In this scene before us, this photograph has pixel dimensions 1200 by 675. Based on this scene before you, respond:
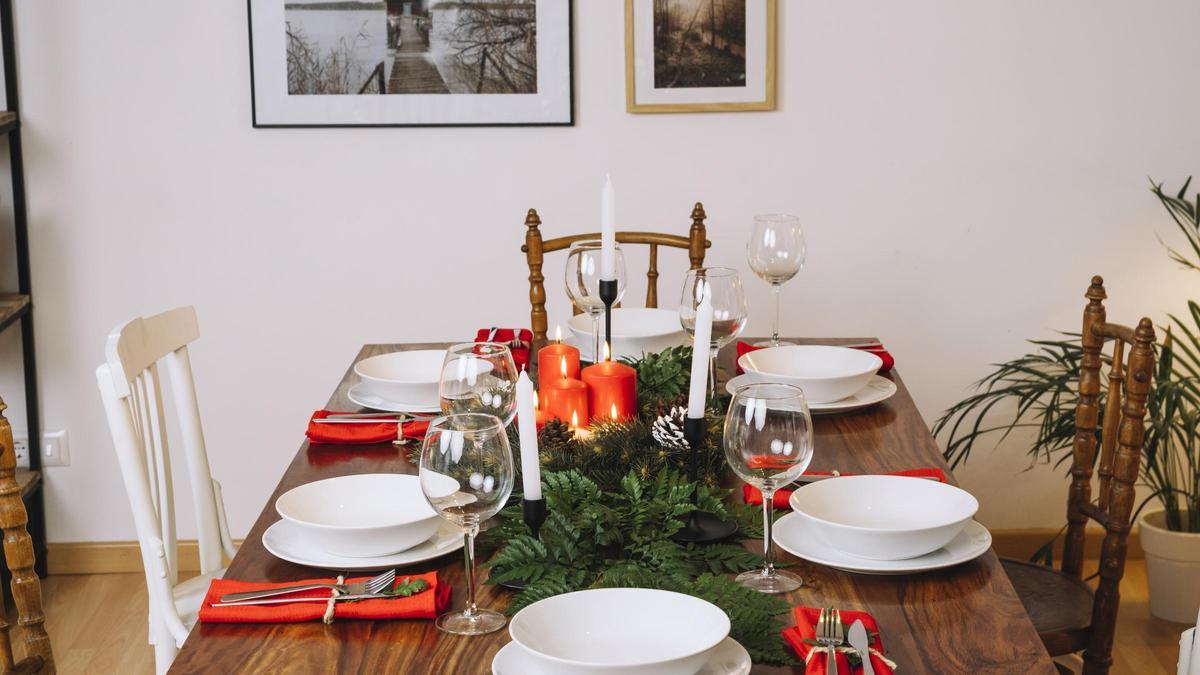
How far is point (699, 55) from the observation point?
3.15 meters

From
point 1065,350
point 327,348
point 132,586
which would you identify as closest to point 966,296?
point 1065,350

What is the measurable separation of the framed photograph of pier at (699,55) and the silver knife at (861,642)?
7.19 ft

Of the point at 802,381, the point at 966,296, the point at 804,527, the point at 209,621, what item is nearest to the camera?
the point at 209,621

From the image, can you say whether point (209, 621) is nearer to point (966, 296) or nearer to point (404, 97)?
point (404, 97)

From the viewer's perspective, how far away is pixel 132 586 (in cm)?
331

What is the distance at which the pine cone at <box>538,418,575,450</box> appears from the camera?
5.38 feet

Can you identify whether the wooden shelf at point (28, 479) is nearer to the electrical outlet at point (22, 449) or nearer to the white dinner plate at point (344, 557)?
the electrical outlet at point (22, 449)

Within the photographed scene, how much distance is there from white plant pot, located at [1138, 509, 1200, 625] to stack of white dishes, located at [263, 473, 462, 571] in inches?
84.7

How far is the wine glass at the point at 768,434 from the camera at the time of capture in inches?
50.0

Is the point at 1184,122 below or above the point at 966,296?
above

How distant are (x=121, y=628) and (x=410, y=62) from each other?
1589 mm

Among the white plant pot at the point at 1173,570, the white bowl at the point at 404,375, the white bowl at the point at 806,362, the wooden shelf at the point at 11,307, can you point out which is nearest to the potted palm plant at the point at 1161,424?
the white plant pot at the point at 1173,570

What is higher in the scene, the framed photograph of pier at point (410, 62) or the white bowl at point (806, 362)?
the framed photograph of pier at point (410, 62)

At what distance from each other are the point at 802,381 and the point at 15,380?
225cm
